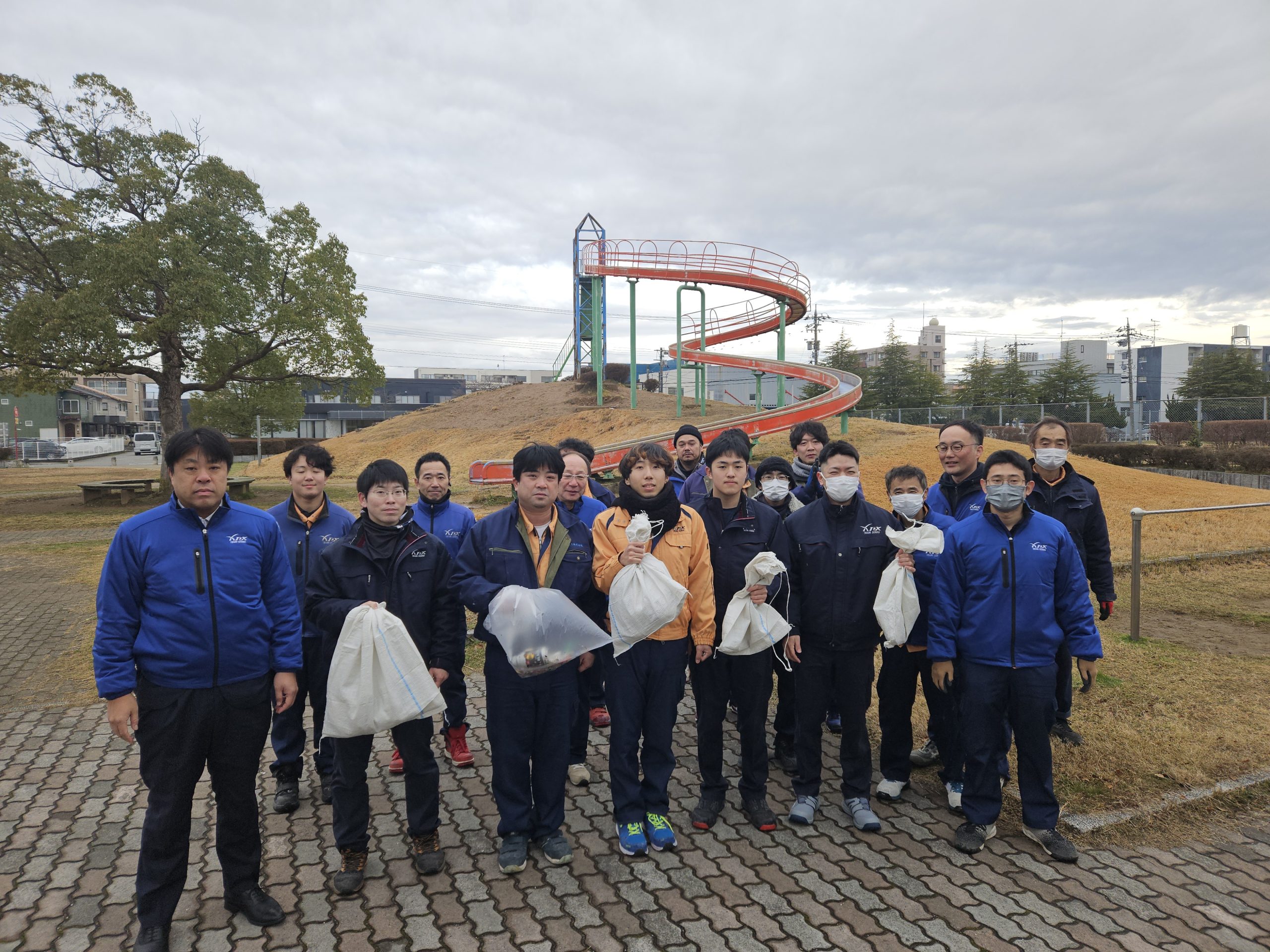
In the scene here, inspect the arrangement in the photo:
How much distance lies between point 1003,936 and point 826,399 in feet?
59.3

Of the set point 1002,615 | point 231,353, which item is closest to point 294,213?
point 231,353

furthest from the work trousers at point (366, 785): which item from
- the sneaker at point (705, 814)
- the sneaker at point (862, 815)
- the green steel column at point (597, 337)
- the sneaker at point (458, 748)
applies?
the green steel column at point (597, 337)

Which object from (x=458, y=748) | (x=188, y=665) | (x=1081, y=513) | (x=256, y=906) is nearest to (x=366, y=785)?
(x=256, y=906)

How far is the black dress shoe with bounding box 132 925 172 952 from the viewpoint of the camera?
8.03 feet

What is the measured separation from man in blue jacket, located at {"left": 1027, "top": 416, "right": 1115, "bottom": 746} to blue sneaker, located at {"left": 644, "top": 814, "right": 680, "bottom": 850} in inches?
96.8

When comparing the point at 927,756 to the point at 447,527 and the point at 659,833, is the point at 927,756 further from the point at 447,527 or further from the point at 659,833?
the point at 447,527

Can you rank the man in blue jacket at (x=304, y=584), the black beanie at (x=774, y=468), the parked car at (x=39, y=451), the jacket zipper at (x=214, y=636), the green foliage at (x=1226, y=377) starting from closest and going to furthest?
the jacket zipper at (x=214, y=636), the man in blue jacket at (x=304, y=584), the black beanie at (x=774, y=468), the green foliage at (x=1226, y=377), the parked car at (x=39, y=451)

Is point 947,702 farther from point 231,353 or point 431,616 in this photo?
point 231,353

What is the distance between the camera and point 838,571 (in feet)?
11.3

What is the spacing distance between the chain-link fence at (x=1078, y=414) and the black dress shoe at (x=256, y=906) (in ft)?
61.4

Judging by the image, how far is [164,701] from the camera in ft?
8.21

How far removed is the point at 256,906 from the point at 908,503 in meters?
3.43

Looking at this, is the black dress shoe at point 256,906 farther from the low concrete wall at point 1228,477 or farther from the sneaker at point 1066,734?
the low concrete wall at point 1228,477

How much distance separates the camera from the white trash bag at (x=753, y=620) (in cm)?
321
